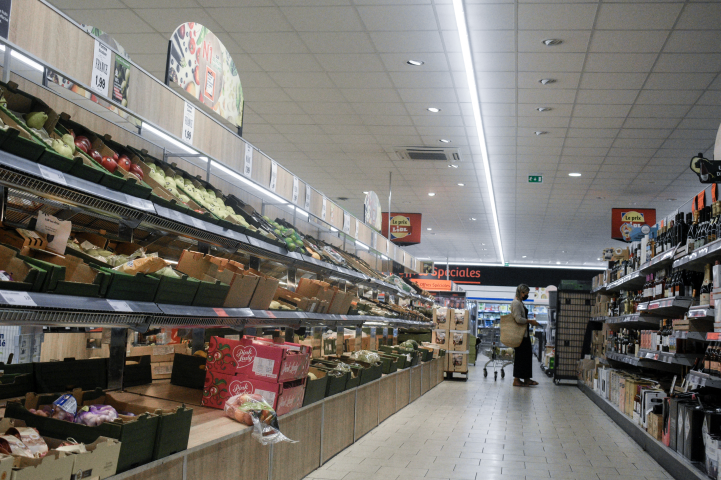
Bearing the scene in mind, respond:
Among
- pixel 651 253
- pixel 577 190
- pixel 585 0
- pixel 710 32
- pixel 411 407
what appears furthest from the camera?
pixel 577 190

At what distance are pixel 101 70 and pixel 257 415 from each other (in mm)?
1837

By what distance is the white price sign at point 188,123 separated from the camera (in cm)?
409

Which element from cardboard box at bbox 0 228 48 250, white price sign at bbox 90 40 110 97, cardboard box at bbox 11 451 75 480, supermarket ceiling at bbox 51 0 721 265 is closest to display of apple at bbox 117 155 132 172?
white price sign at bbox 90 40 110 97

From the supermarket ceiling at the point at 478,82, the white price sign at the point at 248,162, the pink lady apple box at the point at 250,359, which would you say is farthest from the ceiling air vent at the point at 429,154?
the pink lady apple box at the point at 250,359

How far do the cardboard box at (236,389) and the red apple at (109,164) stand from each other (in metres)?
1.20

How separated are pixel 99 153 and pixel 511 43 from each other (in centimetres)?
465

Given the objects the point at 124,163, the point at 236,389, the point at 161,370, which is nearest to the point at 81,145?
the point at 124,163

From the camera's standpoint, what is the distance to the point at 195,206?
11.8ft

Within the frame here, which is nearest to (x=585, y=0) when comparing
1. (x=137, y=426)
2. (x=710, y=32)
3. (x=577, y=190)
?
(x=710, y=32)

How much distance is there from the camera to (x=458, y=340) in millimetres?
12117

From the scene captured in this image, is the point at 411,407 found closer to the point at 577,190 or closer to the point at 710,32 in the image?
the point at 710,32

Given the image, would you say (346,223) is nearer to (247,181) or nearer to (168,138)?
(247,181)

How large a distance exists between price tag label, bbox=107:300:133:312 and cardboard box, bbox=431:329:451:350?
10.0 m

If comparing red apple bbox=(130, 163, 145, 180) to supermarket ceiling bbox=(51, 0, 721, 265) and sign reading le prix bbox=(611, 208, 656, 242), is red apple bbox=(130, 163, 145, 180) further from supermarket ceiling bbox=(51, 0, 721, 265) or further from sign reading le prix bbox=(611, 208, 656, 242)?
sign reading le prix bbox=(611, 208, 656, 242)
